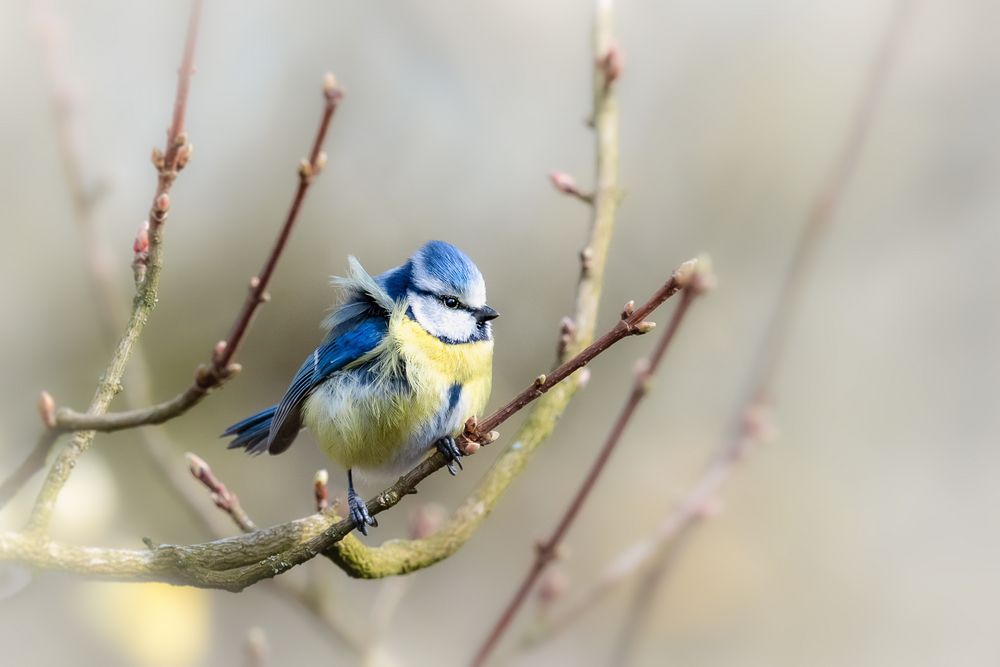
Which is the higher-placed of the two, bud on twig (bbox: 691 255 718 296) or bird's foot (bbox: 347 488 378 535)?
bud on twig (bbox: 691 255 718 296)

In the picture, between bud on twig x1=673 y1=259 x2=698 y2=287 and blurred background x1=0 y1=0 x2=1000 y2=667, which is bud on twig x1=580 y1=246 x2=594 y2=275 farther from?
blurred background x1=0 y1=0 x2=1000 y2=667

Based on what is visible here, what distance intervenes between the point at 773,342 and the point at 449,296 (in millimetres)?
686

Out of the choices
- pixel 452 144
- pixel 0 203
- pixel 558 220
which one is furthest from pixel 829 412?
pixel 0 203

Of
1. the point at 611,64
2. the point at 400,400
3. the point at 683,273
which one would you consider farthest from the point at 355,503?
the point at 611,64

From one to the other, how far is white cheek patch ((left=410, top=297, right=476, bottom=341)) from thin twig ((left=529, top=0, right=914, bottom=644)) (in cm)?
62

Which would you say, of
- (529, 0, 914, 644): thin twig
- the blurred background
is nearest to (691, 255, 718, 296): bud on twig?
(529, 0, 914, 644): thin twig

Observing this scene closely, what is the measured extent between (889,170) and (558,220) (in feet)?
5.81

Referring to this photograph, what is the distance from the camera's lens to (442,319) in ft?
6.59

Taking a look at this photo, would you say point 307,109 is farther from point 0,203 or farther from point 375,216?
point 0,203

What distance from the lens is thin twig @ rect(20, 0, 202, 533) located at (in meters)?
1.16

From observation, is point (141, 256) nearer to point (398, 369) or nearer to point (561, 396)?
point (398, 369)

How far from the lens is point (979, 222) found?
492cm

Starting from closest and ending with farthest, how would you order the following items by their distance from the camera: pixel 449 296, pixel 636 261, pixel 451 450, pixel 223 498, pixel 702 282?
pixel 223 498, pixel 451 450, pixel 702 282, pixel 449 296, pixel 636 261

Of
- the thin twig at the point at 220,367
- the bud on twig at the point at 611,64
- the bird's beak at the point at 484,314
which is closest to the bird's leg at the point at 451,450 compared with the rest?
the bird's beak at the point at 484,314
